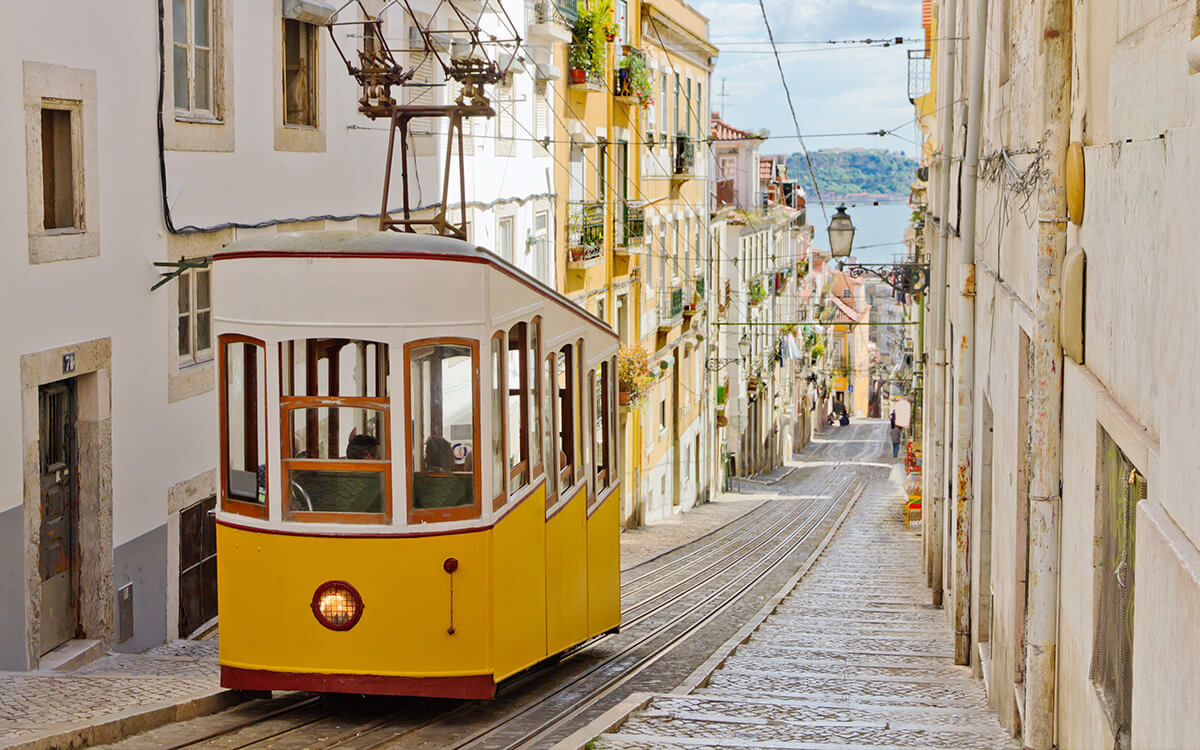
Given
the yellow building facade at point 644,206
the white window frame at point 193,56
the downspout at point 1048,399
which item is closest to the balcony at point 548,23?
the yellow building facade at point 644,206

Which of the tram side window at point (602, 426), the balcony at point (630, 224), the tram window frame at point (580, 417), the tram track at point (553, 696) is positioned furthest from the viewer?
the balcony at point (630, 224)

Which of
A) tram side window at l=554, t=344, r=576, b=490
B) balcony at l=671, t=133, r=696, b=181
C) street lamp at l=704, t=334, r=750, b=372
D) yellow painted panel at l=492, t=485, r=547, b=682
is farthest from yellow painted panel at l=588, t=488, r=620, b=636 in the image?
street lamp at l=704, t=334, r=750, b=372

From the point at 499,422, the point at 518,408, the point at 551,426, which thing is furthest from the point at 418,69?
the point at 499,422

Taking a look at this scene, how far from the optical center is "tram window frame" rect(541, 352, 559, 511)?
895 centimetres

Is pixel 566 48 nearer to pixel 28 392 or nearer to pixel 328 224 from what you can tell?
pixel 328 224

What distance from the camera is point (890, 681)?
10.5 metres

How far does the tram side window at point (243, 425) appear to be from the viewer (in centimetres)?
773

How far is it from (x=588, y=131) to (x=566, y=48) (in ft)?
6.24

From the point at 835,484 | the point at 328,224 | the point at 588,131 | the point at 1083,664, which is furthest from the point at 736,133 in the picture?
the point at 1083,664

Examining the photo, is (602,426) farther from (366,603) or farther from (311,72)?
(311,72)

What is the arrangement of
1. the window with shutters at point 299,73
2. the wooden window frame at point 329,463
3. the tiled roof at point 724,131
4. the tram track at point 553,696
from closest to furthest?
the wooden window frame at point 329,463 → the tram track at point 553,696 → the window with shutters at point 299,73 → the tiled roof at point 724,131

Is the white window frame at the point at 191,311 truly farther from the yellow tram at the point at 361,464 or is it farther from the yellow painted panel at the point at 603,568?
the yellow tram at the point at 361,464

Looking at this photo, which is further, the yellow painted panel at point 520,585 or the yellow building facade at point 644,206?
the yellow building facade at point 644,206

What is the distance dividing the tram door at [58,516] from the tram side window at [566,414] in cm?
349
